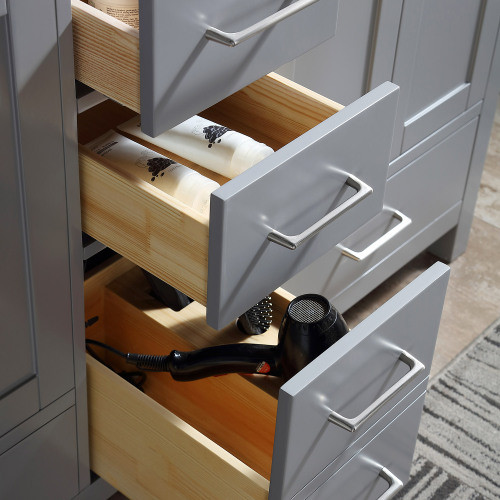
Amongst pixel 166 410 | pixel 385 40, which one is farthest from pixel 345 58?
pixel 166 410

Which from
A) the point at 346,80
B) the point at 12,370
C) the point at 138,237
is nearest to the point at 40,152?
the point at 138,237

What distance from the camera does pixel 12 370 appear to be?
1.06 meters

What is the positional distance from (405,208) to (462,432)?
41 cm

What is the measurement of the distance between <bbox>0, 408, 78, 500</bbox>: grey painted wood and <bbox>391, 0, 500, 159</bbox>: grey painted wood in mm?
721

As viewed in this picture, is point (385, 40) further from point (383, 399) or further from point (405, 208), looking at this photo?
point (383, 399)

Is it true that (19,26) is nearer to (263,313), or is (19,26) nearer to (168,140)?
(168,140)

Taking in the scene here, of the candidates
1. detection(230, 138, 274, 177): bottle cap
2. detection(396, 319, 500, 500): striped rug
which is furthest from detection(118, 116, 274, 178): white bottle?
detection(396, 319, 500, 500): striped rug

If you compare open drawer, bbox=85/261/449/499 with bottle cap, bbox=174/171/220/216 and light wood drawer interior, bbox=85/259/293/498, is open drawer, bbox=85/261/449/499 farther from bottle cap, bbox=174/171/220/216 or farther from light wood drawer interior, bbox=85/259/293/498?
bottle cap, bbox=174/171/220/216

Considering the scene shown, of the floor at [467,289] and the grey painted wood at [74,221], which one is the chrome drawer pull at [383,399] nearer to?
the grey painted wood at [74,221]

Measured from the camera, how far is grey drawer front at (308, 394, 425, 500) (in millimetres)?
1106

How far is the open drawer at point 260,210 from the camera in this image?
2.93 ft

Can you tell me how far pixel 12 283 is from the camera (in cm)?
99

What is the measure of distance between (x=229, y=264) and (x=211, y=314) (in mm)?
64

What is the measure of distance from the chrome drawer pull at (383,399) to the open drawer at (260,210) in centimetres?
15
